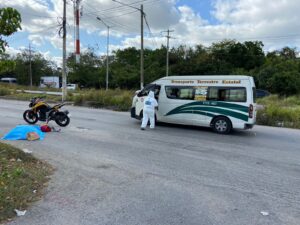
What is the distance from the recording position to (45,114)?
1137 cm

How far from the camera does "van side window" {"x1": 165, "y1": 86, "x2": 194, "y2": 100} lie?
11.4m

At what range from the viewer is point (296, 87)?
41.8m

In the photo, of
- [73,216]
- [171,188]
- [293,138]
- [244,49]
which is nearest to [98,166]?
[171,188]

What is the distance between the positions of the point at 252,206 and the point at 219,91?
713cm

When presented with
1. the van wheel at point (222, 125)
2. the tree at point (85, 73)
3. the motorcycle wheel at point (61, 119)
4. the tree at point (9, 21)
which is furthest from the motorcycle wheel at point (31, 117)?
the tree at point (85, 73)

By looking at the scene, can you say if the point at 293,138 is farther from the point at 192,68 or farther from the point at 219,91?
the point at 192,68

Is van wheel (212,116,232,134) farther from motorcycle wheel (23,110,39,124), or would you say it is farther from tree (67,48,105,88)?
tree (67,48,105,88)

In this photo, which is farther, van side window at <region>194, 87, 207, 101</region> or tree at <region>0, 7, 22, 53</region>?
van side window at <region>194, 87, 207, 101</region>

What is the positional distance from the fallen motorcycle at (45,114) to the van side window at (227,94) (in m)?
5.91

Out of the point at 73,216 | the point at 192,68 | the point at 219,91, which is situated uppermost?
the point at 192,68

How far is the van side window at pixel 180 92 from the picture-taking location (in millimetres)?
11422

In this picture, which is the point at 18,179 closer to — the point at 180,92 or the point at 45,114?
the point at 45,114

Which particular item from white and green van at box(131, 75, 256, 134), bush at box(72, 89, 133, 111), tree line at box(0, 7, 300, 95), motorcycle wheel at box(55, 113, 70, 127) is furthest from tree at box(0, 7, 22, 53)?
tree line at box(0, 7, 300, 95)

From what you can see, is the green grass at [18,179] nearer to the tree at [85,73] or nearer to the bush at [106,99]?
the bush at [106,99]
